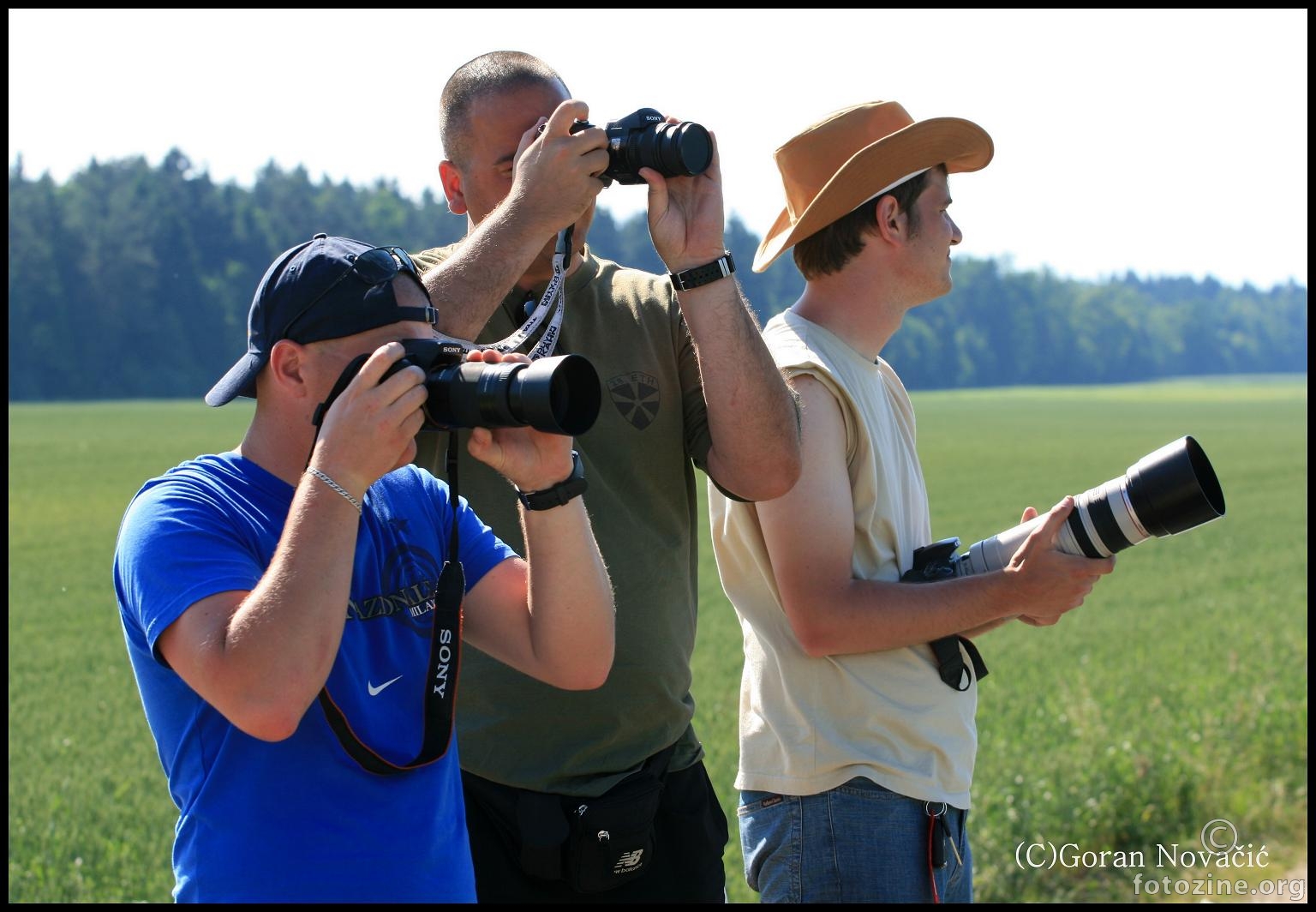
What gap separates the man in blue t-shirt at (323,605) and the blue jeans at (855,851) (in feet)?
2.58

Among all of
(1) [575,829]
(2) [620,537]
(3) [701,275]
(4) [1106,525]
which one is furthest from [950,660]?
(3) [701,275]

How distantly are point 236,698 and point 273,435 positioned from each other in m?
0.44

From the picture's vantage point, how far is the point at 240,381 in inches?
73.4

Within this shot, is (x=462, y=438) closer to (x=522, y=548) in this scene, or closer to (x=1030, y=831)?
(x=522, y=548)

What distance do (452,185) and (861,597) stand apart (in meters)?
1.21

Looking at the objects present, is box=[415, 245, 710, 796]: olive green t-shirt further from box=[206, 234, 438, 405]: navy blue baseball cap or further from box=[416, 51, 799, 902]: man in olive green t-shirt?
box=[206, 234, 438, 405]: navy blue baseball cap

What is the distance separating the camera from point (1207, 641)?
9.62m

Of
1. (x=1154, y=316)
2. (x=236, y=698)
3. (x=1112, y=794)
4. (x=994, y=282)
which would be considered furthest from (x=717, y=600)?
(x=1154, y=316)

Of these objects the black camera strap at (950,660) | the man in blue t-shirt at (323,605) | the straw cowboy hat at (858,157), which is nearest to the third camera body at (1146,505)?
the black camera strap at (950,660)

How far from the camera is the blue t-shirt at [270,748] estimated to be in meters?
1.68

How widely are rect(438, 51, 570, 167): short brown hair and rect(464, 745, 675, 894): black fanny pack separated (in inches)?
50.6

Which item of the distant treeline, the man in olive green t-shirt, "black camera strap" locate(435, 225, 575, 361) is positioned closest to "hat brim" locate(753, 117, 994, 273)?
the man in olive green t-shirt

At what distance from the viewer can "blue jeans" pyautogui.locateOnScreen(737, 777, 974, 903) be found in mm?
2504

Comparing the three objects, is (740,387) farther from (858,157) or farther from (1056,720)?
(1056,720)
